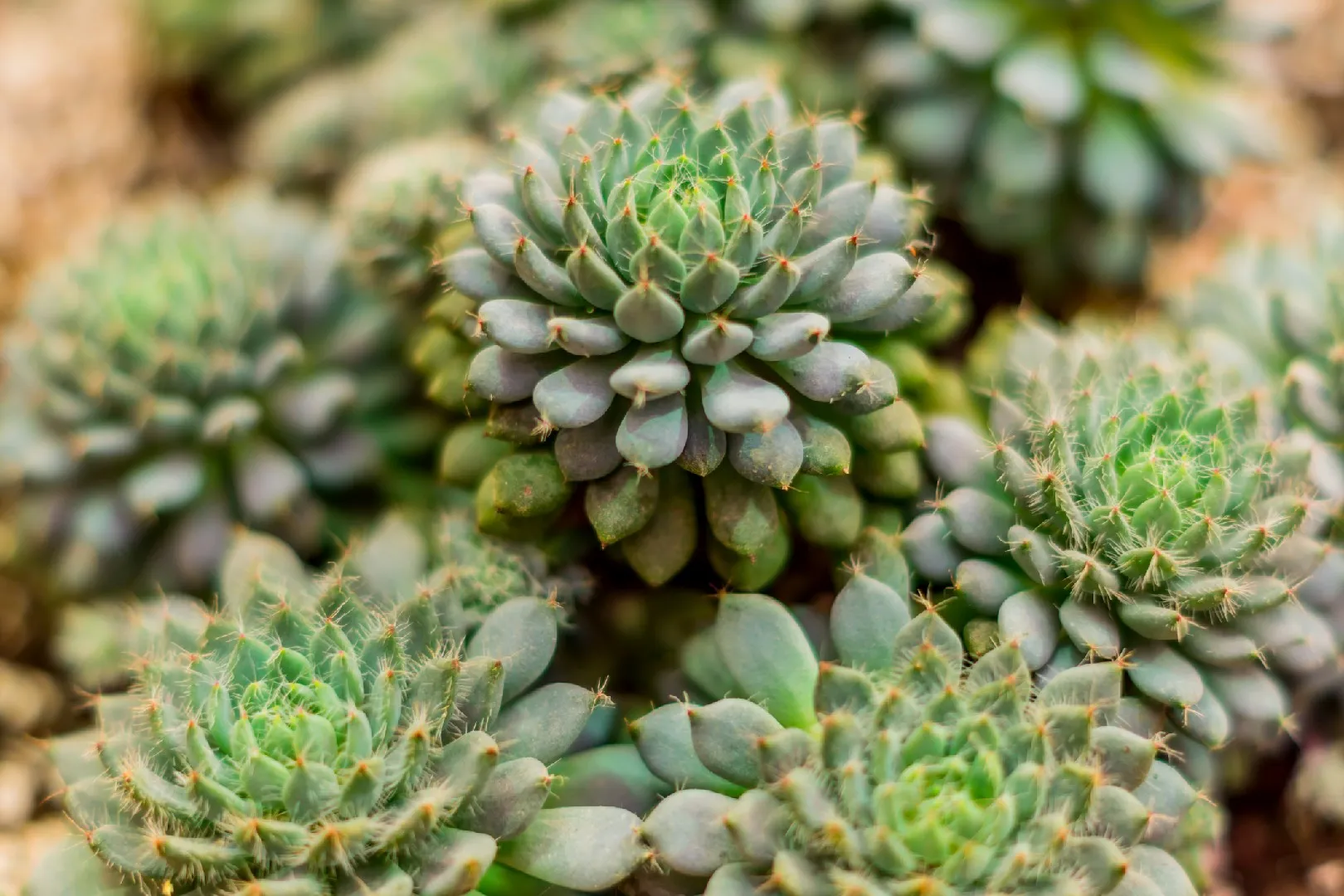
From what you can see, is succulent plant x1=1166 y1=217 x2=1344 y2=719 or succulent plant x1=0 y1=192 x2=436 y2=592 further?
succulent plant x1=0 y1=192 x2=436 y2=592

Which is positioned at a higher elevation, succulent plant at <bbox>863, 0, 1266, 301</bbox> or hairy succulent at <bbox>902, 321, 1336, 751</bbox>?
succulent plant at <bbox>863, 0, 1266, 301</bbox>

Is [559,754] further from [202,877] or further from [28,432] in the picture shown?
[28,432]

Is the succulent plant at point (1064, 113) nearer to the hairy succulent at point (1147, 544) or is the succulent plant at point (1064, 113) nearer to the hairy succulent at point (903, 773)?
the hairy succulent at point (1147, 544)

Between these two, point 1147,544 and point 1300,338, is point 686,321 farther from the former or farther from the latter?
point 1300,338

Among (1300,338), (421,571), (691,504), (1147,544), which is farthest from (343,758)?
(1300,338)

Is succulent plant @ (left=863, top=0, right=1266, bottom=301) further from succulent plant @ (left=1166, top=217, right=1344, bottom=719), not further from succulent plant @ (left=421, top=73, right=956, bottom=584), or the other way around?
succulent plant @ (left=421, top=73, right=956, bottom=584)

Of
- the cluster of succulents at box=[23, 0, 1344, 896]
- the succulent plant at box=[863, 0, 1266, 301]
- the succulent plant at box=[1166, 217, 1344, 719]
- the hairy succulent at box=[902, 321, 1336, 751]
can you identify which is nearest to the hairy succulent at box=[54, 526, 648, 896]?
the cluster of succulents at box=[23, 0, 1344, 896]
